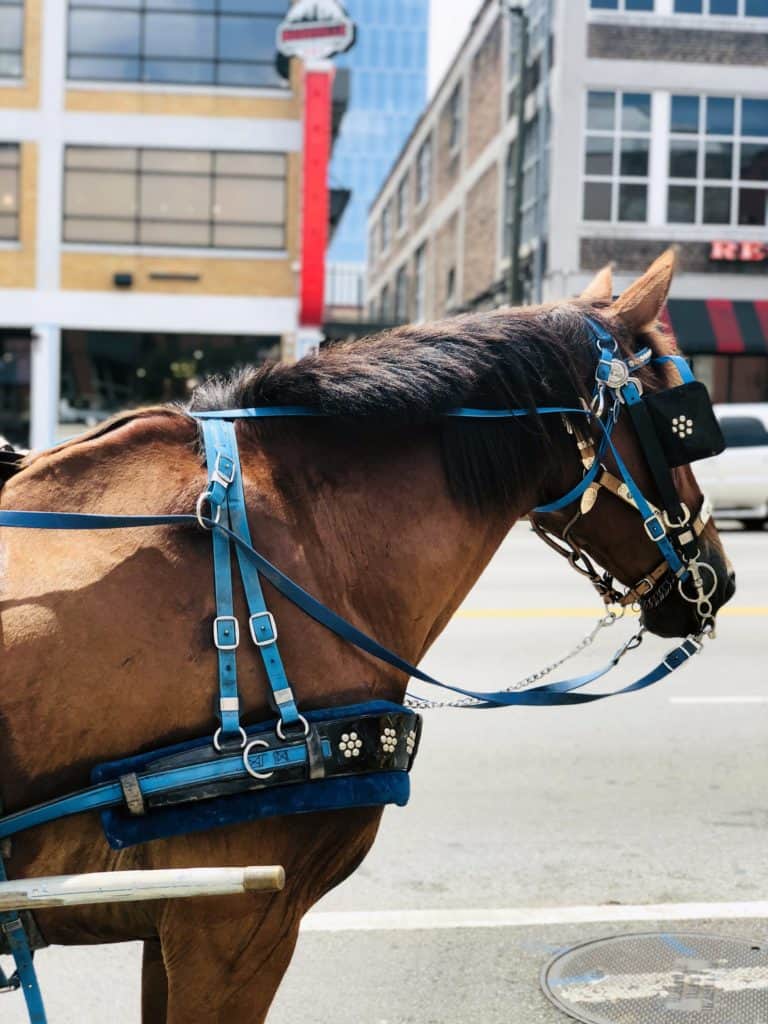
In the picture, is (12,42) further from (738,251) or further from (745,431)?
(745,431)

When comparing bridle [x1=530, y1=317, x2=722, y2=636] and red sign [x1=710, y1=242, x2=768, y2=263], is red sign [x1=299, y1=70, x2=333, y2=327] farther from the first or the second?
bridle [x1=530, y1=317, x2=722, y2=636]

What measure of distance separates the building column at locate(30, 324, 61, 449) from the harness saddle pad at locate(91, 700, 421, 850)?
882 inches

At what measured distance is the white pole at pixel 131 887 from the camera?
6.19ft

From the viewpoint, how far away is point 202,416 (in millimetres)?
2375

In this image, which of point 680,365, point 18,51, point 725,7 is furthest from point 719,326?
point 680,365

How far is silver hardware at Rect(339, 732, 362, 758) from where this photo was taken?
2.18m

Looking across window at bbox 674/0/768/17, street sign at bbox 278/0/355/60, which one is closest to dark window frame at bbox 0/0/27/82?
street sign at bbox 278/0/355/60

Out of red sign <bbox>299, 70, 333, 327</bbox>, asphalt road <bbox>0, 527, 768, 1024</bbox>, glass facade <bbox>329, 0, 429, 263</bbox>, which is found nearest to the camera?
asphalt road <bbox>0, 527, 768, 1024</bbox>

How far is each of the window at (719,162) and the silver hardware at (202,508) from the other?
80.2 feet

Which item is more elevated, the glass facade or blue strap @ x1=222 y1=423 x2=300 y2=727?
the glass facade

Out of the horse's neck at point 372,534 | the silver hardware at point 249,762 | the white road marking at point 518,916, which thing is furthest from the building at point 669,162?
the silver hardware at point 249,762

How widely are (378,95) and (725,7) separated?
107782mm

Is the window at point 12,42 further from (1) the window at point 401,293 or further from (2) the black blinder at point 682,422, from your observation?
(1) the window at point 401,293

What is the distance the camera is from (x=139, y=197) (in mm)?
23891
